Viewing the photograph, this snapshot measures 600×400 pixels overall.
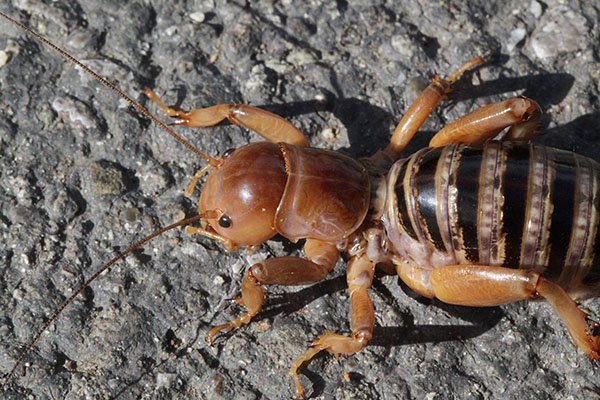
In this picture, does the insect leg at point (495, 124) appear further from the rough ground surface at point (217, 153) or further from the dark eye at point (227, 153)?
the dark eye at point (227, 153)

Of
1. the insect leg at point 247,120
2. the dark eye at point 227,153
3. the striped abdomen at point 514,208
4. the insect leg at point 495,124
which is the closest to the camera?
the striped abdomen at point 514,208

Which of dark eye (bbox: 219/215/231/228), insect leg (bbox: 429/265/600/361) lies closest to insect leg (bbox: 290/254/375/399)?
insect leg (bbox: 429/265/600/361)

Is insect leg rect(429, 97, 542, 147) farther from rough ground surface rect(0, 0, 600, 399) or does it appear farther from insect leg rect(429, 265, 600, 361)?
insect leg rect(429, 265, 600, 361)

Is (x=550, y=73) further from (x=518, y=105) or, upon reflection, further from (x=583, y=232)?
(x=583, y=232)

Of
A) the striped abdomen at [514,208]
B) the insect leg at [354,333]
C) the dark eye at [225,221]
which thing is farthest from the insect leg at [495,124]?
the dark eye at [225,221]

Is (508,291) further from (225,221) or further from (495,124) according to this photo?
(225,221)
